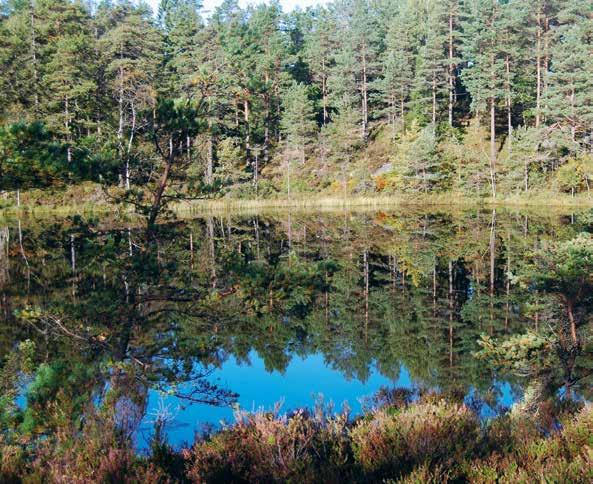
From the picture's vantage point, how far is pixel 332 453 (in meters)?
4.48

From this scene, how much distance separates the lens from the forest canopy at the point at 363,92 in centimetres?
4041

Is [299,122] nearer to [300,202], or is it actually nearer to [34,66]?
[300,202]

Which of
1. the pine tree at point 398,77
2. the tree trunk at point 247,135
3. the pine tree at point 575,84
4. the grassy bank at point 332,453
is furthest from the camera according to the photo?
the tree trunk at point 247,135

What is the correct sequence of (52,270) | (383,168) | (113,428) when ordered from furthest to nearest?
(383,168)
(52,270)
(113,428)

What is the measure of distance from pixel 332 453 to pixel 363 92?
2107 inches

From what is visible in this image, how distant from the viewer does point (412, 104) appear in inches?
1999

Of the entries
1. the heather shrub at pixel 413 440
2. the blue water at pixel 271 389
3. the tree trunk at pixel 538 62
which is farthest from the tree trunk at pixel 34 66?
the heather shrub at pixel 413 440

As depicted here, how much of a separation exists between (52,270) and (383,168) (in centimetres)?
3515

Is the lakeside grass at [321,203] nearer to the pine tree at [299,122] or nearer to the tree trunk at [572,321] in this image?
the pine tree at [299,122]

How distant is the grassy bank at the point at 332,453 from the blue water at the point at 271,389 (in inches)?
93.1

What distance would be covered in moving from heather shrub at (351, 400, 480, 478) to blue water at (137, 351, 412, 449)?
246 cm

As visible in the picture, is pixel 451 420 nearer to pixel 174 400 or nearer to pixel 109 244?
pixel 174 400

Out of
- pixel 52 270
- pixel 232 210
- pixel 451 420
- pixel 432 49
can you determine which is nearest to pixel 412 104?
pixel 432 49

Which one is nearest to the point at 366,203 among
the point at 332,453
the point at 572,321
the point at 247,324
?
the point at 247,324
